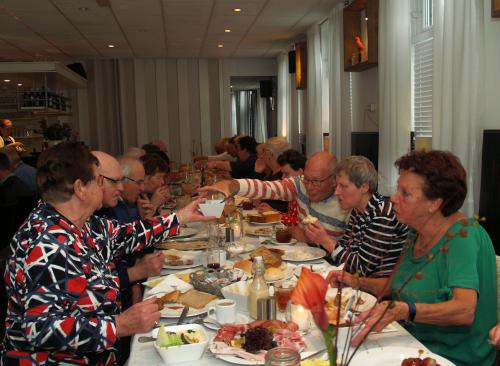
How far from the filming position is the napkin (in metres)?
2.33

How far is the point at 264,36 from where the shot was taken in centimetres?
955

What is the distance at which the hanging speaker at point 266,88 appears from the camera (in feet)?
43.4

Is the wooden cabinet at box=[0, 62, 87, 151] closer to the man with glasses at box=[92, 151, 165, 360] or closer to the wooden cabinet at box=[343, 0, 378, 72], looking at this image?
the wooden cabinet at box=[343, 0, 378, 72]

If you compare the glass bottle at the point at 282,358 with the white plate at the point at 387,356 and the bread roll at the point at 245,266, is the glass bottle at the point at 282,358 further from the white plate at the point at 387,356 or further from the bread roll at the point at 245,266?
the bread roll at the point at 245,266

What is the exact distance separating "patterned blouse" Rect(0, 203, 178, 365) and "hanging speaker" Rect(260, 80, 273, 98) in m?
11.5

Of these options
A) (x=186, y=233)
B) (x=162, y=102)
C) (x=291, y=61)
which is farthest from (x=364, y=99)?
(x=162, y=102)

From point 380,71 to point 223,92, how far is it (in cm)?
732

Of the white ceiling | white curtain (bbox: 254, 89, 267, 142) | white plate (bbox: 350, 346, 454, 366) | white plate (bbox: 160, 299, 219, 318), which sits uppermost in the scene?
the white ceiling

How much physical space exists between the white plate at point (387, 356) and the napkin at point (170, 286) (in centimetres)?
98

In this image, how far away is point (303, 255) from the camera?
293 cm

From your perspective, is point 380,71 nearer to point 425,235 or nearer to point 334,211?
point 334,211

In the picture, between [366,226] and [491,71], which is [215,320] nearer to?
[366,226]

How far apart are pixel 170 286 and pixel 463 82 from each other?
276 centimetres

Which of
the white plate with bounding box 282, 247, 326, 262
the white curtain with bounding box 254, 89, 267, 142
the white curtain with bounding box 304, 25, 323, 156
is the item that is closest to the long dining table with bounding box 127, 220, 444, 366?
the white plate with bounding box 282, 247, 326, 262
